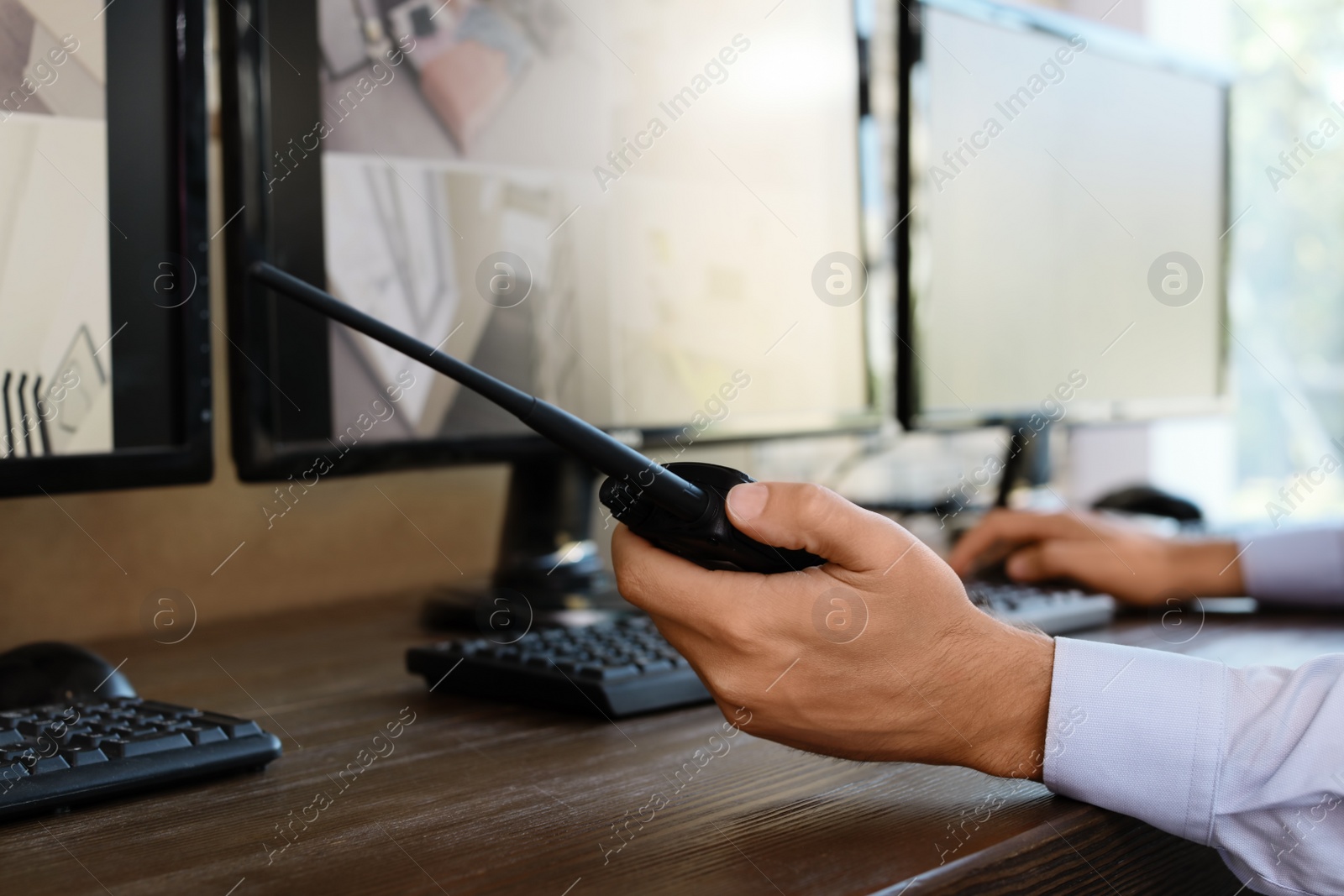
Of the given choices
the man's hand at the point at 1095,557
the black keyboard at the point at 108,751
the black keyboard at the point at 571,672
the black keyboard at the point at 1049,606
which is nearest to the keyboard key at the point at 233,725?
the black keyboard at the point at 108,751

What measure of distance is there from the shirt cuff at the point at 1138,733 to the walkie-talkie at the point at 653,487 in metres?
0.13

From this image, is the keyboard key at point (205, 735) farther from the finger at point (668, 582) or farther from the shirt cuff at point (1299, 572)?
the shirt cuff at point (1299, 572)

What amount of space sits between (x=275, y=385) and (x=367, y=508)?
1.12 feet

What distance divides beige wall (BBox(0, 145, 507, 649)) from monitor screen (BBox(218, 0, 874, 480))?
0.50 feet

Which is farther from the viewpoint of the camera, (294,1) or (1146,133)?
(1146,133)

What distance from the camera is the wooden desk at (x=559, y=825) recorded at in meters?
0.37

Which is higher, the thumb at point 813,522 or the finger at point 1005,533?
the thumb at point 813,522

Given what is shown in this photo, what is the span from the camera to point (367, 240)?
0.74m

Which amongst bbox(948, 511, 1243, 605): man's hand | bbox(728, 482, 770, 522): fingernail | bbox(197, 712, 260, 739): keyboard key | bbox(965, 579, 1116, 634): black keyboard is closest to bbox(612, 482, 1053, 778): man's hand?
bbox(728, 482, 770, 522): fingernail

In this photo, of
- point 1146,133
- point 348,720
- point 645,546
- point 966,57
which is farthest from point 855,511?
point 1146,133

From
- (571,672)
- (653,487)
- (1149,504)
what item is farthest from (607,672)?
(1149,504)

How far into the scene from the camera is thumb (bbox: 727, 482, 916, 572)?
47 cm

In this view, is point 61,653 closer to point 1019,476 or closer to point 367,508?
point 367,508

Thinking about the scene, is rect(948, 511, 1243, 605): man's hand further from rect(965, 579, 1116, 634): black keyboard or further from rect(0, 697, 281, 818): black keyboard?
rect(0, 697, 281, 818): black keyboard
